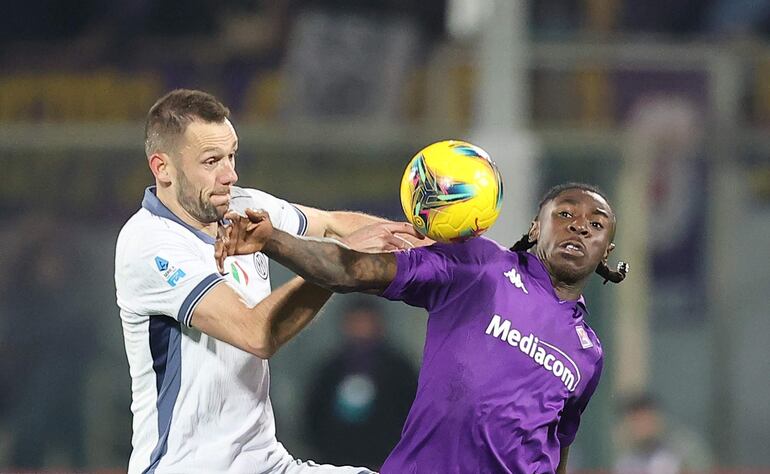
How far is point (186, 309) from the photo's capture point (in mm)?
4555

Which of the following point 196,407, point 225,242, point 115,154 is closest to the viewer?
point 225,242

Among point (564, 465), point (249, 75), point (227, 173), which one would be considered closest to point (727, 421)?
point (249, 75)

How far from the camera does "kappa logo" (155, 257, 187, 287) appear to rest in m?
4.59

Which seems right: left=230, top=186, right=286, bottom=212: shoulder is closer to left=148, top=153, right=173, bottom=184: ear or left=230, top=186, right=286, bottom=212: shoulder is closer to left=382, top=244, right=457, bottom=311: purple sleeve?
left=148, top=153, right=173, bottom=184: ear

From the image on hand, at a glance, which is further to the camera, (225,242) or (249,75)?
(249,75)

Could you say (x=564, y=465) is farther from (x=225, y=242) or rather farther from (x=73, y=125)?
(x=73, y=125)

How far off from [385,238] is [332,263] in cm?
36

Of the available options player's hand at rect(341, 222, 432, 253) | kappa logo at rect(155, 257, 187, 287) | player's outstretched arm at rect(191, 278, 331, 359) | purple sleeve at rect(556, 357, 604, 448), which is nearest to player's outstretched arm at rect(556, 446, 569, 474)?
purple sleeve at rect(556, 357, 604, 448)

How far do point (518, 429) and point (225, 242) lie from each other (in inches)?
41.7

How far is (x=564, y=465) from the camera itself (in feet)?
16.0

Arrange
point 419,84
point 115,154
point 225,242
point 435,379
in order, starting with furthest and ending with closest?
1. point 419,84
2. point 115,154
3. point 435,379
4. point 225,242

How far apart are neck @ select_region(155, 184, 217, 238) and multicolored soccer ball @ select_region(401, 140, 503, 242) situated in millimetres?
767

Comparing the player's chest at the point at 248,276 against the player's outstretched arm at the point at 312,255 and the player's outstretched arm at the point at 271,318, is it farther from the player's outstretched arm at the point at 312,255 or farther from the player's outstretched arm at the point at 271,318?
the player's outstretched arm at the point at 312,255

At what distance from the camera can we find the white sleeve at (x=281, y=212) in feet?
16.8
